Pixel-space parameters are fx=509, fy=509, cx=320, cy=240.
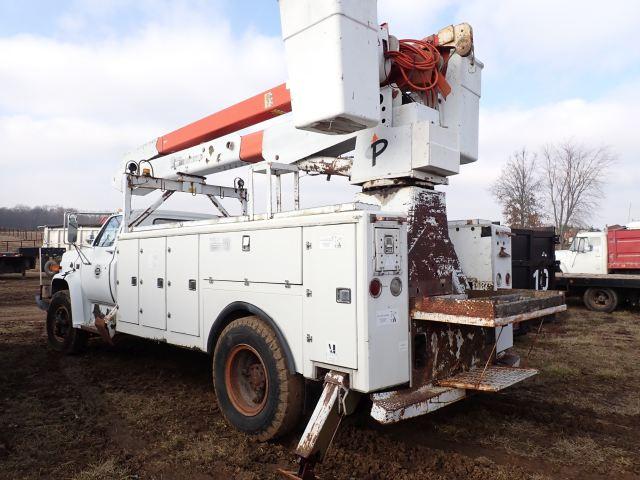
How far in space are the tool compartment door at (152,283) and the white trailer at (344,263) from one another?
2 cm

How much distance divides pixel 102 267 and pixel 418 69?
15.1 ft

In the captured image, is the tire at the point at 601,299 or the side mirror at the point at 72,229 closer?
the side mirror at the point at 72,229

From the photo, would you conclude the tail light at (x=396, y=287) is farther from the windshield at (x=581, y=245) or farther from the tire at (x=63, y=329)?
the windshield at (x=581, y=245)

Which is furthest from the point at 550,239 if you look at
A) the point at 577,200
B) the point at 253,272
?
the point at 577,200

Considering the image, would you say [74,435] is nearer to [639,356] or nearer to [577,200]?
[639,356]

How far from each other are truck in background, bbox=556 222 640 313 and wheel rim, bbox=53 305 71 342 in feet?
38.8

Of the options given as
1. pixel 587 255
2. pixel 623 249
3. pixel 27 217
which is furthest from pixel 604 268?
pixel 27 217

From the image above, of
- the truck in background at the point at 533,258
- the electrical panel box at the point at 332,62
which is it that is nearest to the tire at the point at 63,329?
the electrical panel box at the point at 332,62

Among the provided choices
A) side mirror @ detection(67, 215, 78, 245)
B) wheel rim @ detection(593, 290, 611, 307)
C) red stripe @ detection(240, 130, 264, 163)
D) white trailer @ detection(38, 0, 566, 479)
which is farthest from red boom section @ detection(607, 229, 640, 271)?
side mirror @ detection(67, 215, 78, 245)

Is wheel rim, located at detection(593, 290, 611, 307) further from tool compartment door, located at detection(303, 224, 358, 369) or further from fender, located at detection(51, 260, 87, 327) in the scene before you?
fender, located at detection(51, 260, 87, 327)

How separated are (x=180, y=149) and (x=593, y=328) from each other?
8.93 m

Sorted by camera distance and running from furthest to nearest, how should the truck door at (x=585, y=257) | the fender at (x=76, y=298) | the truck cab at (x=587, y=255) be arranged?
the truck door at (x=585, y=257) → the truck cab at (x=587, y=255) → the fender at (x=76, y=298)

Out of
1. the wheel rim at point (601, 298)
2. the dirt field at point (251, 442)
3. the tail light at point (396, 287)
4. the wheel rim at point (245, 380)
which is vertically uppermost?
the tail light at point (396, 287)

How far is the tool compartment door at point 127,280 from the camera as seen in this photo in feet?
19.3
